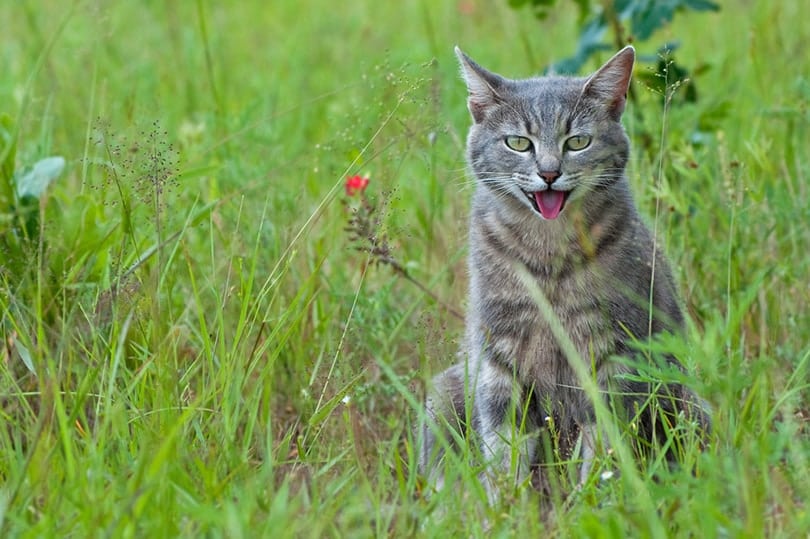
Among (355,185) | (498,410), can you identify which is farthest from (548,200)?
(355,185)

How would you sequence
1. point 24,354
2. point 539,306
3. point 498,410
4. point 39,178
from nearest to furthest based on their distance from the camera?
point 24,354
point 539,306
point 498,410
point 39,178

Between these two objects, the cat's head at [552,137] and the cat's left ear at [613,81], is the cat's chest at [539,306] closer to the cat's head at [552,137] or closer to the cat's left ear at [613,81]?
the cat's head at [552,137]

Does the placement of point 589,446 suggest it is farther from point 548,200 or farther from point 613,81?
point 613,81

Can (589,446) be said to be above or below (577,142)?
below

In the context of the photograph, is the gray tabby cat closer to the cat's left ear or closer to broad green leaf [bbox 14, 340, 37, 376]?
the cat's left ear

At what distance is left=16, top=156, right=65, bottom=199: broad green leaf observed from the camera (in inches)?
143

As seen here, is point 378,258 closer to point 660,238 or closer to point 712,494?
point 660,238

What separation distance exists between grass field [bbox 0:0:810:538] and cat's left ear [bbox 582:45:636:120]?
0.32m

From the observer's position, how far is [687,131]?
4.79 metres

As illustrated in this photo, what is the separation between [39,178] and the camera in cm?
365

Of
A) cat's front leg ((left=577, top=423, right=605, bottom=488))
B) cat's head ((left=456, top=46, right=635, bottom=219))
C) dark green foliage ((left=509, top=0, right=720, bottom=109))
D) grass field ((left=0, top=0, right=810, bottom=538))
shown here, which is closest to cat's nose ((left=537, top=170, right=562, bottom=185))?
cat's head ((left=456, top=46, right=635, bottom=219))

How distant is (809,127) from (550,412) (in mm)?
2070

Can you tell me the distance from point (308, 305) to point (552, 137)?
0.87 metres

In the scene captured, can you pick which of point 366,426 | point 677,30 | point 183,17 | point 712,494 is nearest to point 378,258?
point 366,426
